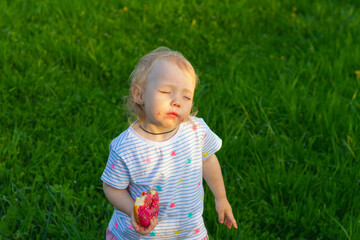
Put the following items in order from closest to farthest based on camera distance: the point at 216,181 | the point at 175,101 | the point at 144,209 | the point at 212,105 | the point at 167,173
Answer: the point at 144,209 → the point at 175,101 → the point at 167,173 → the point at 216,181 → the point at 212,105

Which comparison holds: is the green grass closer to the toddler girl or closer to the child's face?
the toddler girl

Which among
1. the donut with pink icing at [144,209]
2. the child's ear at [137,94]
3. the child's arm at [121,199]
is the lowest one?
the child's arm at [121,199]

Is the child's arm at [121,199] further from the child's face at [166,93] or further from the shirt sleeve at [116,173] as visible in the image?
the child's face at [166,93]

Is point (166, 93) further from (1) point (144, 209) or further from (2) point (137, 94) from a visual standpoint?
(1) point (144, 209)

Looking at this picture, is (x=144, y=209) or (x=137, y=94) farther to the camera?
(x=137, y=94)

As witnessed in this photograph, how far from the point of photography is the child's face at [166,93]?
1894mm

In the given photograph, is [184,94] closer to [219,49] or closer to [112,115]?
[112,115]

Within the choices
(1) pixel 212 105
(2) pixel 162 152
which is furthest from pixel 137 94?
(1) pixel 212 105

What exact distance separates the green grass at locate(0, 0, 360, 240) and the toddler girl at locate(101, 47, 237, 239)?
0.81 m

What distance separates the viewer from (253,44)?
17.2 ft

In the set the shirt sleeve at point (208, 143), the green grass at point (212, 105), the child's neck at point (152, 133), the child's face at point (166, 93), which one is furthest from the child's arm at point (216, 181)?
the green grass at point (212, 105)

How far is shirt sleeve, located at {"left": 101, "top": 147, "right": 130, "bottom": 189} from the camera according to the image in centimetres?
198

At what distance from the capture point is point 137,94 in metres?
1.99

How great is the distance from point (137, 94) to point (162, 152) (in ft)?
0.92
